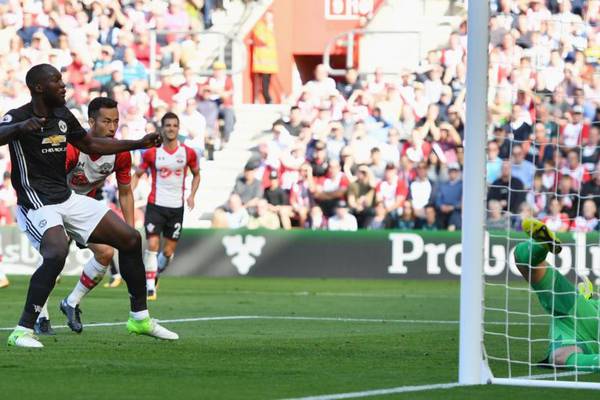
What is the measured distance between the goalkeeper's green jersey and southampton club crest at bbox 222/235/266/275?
13552 mm

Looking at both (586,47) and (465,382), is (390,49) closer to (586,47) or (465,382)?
(586,47)

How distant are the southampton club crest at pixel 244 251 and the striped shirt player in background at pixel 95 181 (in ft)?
34.6

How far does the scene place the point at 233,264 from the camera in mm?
23797

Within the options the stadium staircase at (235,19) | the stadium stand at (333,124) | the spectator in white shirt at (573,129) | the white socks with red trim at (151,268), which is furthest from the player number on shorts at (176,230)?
the stadium staircase at (235,19)

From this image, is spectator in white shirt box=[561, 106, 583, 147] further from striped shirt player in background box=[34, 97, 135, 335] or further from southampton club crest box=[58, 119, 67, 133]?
southampton club crest box=[58, 119, 67, 133]

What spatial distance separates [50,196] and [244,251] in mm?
13097

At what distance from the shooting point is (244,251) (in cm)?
2378

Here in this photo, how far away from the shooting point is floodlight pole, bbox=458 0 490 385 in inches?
340

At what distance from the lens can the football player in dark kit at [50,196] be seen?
1045cm

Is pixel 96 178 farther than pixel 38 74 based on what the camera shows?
Yes

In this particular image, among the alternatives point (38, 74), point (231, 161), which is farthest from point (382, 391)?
point (231, 161)

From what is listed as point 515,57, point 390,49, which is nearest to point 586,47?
point 515,57

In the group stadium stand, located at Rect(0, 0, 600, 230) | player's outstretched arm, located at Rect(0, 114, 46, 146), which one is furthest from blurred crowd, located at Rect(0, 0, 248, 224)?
player's outstretched arm, located at Rect(0, 114, 46, 146)

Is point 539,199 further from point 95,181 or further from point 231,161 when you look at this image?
point 95,181
